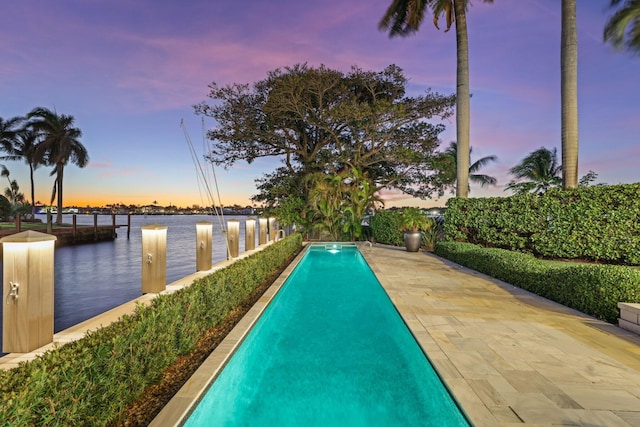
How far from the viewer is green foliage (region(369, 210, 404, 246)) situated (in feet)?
49.8

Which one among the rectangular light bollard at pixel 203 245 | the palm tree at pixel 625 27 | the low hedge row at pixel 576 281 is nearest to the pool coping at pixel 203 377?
the rectangular light bollard at pixel 203 245

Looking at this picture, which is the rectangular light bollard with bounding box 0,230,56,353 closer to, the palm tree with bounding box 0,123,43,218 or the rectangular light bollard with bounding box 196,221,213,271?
the rectangular light bollard with bounding box 196,221,213,271

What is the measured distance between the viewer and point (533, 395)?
2539 millimetres

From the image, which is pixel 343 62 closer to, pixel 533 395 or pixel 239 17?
pixel 239 17

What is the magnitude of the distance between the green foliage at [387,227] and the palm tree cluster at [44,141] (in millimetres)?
31229

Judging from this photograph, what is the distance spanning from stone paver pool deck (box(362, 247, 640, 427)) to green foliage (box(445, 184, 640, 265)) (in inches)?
99.0

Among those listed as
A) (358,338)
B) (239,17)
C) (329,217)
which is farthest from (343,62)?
(358,338)

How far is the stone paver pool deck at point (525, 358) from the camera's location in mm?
2352

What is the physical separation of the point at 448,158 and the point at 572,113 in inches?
399

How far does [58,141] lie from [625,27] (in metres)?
39.9

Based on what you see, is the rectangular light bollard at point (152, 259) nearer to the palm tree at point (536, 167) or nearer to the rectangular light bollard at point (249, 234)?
the rectangular light bollard at point (249, 234)

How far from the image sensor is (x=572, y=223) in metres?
7.15

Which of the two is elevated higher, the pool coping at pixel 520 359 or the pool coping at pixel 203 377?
the pool coping at pixel 520 359

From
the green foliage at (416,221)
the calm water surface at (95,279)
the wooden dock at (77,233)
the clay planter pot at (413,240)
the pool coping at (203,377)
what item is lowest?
the calm water surface at (95,279)
